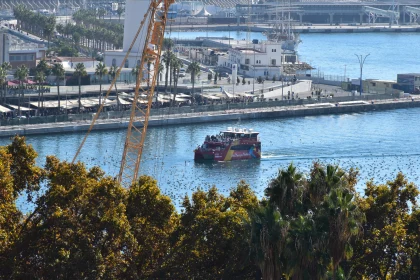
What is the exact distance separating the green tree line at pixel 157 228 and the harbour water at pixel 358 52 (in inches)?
1861

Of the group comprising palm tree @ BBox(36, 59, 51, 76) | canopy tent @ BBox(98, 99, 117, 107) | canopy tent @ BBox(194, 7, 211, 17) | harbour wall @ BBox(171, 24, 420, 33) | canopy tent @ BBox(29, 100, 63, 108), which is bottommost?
canopy tent @ BBox(29, 100, 63, 108)

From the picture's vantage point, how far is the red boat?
37.8 meters

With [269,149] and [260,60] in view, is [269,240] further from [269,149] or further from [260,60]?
[260,60]

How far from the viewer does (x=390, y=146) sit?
41.3m

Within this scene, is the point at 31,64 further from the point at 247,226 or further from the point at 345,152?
the point at 247,226

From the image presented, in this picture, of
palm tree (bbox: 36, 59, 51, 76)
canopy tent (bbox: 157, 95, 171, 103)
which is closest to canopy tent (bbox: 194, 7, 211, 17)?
palm tree (bbox: 36, 59, 51, 76)

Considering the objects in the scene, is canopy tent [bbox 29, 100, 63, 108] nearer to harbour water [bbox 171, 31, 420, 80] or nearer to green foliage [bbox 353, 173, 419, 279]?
harbour water [bbox 171, 31, 420, 80]

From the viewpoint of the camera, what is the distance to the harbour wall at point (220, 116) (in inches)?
1673

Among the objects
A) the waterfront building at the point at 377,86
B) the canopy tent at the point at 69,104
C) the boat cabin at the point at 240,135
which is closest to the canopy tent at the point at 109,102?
the canopy tent at the point at 69,104

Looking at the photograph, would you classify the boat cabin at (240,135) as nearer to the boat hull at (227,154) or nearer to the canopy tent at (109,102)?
the boat hull at (227,154)

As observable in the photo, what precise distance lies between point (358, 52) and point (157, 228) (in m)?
67.2

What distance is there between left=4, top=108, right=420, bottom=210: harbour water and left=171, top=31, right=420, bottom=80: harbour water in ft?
63.3

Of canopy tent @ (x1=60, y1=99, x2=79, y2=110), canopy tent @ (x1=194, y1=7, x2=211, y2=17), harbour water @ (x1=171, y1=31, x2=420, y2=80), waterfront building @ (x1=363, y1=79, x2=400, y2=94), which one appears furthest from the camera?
canopy tent @ (x1=194, y1=7, x2=211, y2=17)

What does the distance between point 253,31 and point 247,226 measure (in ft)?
293
